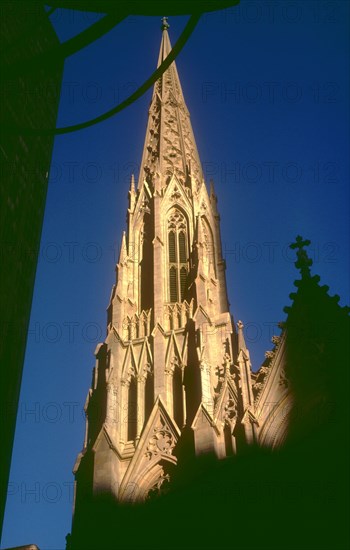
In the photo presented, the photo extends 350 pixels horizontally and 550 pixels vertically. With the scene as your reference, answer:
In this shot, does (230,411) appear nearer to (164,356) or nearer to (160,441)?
(160,441)

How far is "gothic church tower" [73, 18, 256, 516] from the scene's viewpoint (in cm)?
2325

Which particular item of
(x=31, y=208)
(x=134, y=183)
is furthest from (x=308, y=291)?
(x=31, y=208)

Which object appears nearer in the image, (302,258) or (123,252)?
(302,258)

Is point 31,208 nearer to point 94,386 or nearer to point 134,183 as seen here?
point 94,386

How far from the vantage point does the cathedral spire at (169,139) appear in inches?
1425

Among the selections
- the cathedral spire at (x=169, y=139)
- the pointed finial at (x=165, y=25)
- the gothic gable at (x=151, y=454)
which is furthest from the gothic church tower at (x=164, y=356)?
the pointed finial at (x=165, y=25)

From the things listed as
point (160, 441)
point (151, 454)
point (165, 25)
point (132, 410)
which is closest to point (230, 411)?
point (160, 441)

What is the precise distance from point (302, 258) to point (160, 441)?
877cm

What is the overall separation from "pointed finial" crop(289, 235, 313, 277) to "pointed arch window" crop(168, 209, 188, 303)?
16.7 ft

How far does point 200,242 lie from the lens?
30.0 m

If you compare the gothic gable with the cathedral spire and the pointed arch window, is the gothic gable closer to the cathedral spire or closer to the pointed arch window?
the pointed arch window

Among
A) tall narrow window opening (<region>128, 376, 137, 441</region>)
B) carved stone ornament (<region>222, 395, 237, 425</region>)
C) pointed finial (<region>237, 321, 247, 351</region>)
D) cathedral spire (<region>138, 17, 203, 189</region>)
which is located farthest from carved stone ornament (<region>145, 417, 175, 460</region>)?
cathedral spire (<region>138, 17, 203, 189</region>)

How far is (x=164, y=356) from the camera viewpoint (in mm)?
26234

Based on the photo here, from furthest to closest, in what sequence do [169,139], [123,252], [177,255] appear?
[169,139]
[123,252]
[177,255]
